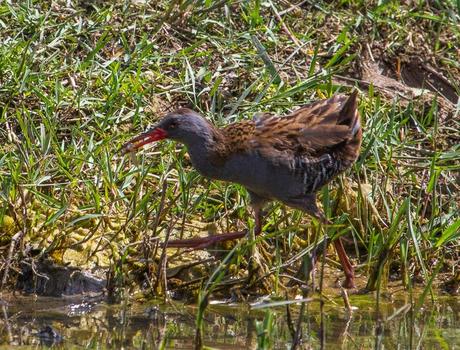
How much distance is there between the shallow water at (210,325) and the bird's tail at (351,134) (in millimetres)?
859

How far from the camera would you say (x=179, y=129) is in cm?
721

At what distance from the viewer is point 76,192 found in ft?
24.8

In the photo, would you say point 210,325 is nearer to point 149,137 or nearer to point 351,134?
point 149,137

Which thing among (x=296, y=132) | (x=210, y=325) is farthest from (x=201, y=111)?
(x=210, y=325)

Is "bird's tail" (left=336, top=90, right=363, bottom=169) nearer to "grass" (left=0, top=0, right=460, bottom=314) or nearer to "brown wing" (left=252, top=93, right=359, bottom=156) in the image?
"brown wing" (left=252, top=93, right=359, bottom=156)

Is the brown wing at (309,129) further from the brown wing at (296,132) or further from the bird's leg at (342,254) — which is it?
the bird's leg at (342,254)

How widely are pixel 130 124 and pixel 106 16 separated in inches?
41.8

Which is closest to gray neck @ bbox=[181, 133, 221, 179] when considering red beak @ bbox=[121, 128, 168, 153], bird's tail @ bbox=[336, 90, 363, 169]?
red beak @ bbox=[121, 128, 168, 153]

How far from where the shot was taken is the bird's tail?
7.46 metres

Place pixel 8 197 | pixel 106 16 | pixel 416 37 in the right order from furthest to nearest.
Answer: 1. pixel 416 37
2. pixel 106 16
3. pixel 8 197

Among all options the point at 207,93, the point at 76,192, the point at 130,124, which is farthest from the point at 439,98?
the point at 76,192

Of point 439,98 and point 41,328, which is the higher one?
point 439,98

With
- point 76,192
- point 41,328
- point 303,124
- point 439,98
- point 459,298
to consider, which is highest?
point 439,98

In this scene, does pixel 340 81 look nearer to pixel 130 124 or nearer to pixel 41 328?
pixel 130 124
